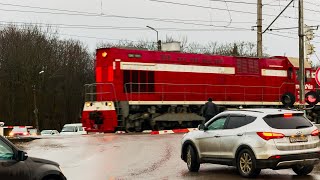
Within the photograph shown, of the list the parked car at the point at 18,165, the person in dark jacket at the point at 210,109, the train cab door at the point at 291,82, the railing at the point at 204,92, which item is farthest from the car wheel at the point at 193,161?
the train cab door at the point at 291,82

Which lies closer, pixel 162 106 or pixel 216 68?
pixel 162 106

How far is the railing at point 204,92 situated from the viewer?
26594 millimetres

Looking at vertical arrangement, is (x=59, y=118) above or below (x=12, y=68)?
below

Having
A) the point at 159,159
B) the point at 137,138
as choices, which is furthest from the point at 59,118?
the point at 159,159

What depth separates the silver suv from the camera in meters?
11.7

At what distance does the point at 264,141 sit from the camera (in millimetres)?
11734

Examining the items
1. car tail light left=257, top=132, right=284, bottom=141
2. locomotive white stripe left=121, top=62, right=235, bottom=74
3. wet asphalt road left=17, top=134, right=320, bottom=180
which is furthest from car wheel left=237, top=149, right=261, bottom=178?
locomotive white stripe left=121, top=62, right=235, bottom=74

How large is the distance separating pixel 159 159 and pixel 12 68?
50.9 meters

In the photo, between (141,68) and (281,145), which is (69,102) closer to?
(141,68)

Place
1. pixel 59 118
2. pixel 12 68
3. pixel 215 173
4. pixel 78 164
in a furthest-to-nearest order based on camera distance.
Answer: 1. pixel 59 118
2. pixel 12 68
3. pixel 78 164
4. pixel 215 173

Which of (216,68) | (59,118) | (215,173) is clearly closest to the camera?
(215,173)

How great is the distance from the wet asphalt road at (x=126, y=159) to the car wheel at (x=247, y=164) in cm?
27

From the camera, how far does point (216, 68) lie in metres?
29.5

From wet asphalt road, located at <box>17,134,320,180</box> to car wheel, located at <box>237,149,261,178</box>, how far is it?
271 millimetres
